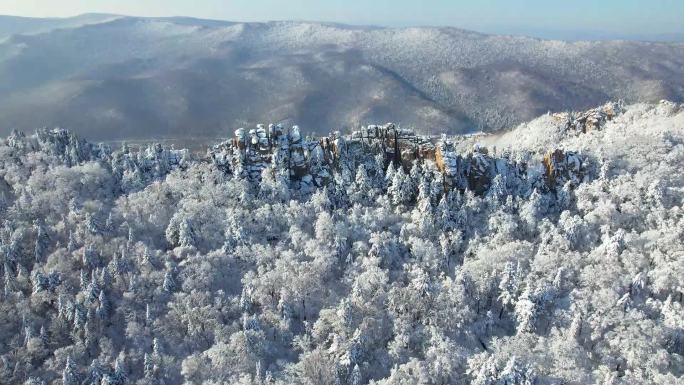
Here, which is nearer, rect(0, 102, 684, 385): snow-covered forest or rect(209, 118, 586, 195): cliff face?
rect(0, 102, 684, 385): snow-covered forest

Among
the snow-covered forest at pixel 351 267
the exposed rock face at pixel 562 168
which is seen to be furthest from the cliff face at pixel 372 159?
the snow-covered forest at pixel 351 267

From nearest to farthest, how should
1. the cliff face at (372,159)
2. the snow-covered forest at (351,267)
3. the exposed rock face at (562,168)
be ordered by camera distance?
the snow-covered forest at (351,267), the exposed rock face at (562,168), the cliff face at (372,159)

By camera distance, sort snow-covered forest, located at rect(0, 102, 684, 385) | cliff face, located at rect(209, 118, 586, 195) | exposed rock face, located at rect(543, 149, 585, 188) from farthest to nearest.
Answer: cliff face, located at rect(209, 118, 586, 195) → exposed rock face, located at rect(543, 149, 585, 188) → snow-covered forest, located at rect(0, 102, 684, 385)

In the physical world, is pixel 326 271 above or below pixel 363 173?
below

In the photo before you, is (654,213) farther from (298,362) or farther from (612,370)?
(298,362)

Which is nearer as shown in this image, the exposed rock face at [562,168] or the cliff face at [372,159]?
the exposed rock face at [562,168]

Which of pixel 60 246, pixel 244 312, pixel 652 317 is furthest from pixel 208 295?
pixel 652 317

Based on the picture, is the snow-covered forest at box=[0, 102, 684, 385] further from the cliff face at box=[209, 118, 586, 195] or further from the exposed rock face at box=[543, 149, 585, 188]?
the cliff face at box=[209, 118, 586, 195]

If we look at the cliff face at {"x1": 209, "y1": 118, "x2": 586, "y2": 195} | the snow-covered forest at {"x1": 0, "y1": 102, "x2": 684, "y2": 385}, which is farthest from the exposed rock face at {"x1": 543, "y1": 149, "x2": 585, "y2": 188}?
the snow-covered forest at {"x1": 0, "y1": 102, "x2": 684, "y2": 385}

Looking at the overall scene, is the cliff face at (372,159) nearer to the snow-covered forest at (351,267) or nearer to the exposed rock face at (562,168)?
the exposed rock face at (562,168)
